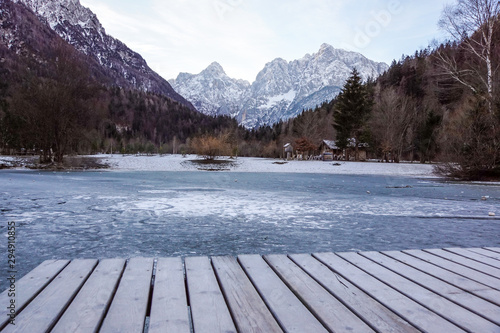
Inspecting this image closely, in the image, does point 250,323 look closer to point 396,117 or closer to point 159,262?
point 159,262

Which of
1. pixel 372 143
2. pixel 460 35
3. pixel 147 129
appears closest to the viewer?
pixel 460 35

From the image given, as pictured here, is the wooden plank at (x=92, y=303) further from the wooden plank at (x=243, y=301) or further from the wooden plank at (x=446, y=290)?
the wooden plank at (x=446, y=290)

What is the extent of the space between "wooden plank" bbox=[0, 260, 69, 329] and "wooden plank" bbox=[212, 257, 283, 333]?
113 cm

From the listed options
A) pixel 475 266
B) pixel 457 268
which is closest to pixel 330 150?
pixel 475 266

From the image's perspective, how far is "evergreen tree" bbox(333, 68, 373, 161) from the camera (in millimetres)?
44594

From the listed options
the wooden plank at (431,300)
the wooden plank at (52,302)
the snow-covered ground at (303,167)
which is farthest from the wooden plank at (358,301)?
the snow-covered ground at (303,167)

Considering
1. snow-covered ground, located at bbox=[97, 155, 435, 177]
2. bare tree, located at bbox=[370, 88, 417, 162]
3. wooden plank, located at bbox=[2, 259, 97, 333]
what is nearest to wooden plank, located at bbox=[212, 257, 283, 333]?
wooden plank, located at bbox=[2, 259, 97, 333]

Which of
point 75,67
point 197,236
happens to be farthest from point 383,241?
point 75,67

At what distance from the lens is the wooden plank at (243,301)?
160cm

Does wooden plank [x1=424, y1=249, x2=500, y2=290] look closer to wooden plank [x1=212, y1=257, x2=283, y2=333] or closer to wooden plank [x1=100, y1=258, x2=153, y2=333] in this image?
wooden plank [x1=212, y1=257, x2=283, y2=333]

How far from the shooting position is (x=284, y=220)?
6652 millimetres

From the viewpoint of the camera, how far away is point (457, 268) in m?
2.68

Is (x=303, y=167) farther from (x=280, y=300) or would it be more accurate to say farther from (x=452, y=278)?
(x=280, y=300)

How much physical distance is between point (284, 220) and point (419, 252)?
361cm
